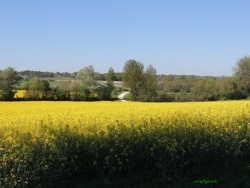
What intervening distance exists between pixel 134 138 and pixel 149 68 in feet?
216

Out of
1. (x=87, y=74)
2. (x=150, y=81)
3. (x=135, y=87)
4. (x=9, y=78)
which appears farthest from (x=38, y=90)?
(x=150, y=81)

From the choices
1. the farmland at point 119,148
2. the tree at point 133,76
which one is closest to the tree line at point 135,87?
the tree at point 133,76

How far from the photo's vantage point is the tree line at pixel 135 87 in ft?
186

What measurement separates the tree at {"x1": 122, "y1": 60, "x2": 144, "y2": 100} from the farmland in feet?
196

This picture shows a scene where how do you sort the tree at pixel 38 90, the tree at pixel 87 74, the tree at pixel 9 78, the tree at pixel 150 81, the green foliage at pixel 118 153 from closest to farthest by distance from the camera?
the green foliage at pixel 118 153, the tree at pixel 38 90, the tree at pixel 9 78, the tree at pixel 150 81, the tree at pixel 87 74

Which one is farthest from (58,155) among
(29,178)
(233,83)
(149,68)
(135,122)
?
(149,68)

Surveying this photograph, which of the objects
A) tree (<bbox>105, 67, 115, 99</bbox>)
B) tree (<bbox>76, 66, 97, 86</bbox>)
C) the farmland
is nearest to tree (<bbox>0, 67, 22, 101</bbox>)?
tree (<bbox>76, 66, 97, 86</bbox>)

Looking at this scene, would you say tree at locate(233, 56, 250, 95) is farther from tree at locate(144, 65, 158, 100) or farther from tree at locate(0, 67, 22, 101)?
tree at locate(0, 67, 22, 101)

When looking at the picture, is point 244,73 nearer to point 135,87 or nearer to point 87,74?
point 135,87

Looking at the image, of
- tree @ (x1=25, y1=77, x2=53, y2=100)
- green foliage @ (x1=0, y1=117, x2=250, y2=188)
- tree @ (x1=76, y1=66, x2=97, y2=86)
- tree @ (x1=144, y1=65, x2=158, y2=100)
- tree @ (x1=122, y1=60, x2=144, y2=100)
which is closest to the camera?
green foliage @ (x1=0, y1=117, x2=250, y2=188)

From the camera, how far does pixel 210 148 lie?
1057cm

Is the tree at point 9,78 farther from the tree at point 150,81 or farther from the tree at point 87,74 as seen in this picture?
the tree at point 150,81

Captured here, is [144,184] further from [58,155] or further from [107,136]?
[58,155]

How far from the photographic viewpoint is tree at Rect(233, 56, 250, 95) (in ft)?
215
